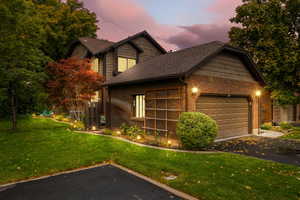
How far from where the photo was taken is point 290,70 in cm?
1667

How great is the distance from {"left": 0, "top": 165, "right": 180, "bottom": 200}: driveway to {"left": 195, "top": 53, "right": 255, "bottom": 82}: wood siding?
20.5 ft

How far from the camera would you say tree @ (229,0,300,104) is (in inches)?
658

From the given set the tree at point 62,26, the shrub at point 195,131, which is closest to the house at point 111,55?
the tree at point 62,26

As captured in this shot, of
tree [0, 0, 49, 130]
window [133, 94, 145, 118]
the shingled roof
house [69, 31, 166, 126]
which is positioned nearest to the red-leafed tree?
house [69, 31, 166, 126]

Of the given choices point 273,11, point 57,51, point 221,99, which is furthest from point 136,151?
point 57,51

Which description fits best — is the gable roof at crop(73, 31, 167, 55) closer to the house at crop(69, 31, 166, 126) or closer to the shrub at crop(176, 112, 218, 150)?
the house at crop(69, 31, 166, 126)

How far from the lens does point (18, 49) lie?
32.6 feet

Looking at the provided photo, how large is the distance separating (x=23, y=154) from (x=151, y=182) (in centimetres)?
505

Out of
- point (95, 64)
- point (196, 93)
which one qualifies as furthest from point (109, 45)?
point (196, 93)

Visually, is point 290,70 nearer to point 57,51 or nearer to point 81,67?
point 81,67

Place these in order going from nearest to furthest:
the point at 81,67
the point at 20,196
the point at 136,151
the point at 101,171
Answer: the point at 20,196 → the point at 101,171 → the point at 136,151 → the point at 81,67

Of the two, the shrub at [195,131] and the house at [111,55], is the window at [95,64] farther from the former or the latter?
the shrub at [195,131]

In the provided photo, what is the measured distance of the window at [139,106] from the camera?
1134cm

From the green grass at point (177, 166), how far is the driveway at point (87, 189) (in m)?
0.46
